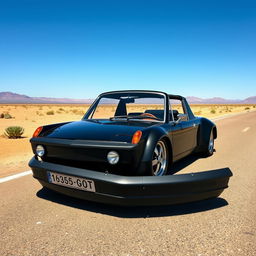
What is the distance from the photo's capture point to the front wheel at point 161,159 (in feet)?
11.1

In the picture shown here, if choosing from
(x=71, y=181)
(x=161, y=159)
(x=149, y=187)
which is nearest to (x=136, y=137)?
(x=149, y=187)

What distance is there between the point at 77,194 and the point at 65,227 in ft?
1.33

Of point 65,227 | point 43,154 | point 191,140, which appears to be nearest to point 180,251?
point 65,227

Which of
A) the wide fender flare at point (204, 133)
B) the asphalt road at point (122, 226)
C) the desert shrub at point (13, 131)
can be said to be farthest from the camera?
the desert shrub at point (13, 131)

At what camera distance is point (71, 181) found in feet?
9.56

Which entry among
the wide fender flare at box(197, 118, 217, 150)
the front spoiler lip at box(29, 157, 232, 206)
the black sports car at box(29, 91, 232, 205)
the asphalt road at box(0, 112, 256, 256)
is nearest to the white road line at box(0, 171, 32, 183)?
the asphalt road at box(0, 112, 256, 256)

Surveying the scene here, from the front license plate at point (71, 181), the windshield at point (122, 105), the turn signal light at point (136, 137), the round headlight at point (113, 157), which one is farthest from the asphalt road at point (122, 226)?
the windshield at point (122, 105)

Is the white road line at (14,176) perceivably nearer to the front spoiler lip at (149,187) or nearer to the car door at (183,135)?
the front spoiler lip at (149,187)

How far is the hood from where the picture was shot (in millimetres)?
3010

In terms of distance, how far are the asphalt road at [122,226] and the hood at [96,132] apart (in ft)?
2.86

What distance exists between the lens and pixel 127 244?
7.61ft

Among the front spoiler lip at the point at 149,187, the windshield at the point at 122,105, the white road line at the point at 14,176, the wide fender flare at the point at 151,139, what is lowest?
the white road line at the point at 14,176

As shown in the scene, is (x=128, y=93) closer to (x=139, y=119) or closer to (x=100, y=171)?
(x=139, y=119)

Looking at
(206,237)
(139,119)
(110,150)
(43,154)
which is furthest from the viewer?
(139,119)
